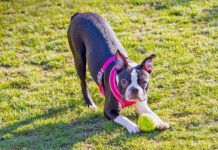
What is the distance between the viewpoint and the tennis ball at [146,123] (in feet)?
18.6

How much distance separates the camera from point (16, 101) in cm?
683

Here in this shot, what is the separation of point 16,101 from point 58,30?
2.73m

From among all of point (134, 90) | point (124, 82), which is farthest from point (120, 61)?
point (134, 90)

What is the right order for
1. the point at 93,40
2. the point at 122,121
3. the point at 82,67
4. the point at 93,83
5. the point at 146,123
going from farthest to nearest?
the point at 93,83, the point at 82,67, the point at 93,40, the point at 122,121, the point at 146,123

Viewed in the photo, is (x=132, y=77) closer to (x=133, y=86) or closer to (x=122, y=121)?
(x=133, y=86)

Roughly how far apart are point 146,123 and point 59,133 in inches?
37.5

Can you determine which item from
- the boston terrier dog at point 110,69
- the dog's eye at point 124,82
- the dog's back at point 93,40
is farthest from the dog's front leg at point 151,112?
the dog's back at point 93,40

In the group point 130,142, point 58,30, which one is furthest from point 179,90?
point 58,30

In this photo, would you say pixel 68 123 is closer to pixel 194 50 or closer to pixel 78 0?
pixel 194 50

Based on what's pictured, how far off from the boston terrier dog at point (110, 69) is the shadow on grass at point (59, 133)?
0.15 meters

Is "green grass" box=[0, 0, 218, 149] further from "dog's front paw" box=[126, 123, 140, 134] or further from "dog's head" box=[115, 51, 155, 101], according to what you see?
"dog's head" box=[115, 51, 155, 101]

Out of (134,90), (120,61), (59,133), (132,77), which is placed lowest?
(59,133)

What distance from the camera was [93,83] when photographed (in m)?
7.20

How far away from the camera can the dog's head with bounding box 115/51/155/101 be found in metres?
5.43
